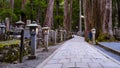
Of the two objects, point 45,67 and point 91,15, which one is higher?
point 91,15

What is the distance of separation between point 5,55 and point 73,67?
9.75ft

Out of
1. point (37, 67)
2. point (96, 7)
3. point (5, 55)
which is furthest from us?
point (96, 7)

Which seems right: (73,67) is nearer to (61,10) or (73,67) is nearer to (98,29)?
(98,29)

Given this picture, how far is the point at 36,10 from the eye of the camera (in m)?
54.3

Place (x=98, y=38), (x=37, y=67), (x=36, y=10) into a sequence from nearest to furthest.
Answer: (x=37, y=67)
(x=98, y=38)
(x=36, y=10)

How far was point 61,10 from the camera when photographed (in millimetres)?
66125

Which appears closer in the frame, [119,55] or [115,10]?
[119,55]

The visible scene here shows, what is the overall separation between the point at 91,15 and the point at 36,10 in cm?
2289

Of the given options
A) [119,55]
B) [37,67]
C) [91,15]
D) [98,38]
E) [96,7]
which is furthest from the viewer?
[91,15]

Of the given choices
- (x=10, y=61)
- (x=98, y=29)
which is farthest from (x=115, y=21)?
(x=10, y=61)

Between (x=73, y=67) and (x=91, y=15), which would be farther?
(x=91, y=15)

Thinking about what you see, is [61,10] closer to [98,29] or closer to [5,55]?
[98,29]

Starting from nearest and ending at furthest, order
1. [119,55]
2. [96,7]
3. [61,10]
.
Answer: [119,55]
[96,7]
[61,10]

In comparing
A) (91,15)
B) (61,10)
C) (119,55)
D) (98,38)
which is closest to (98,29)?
(98,38)
